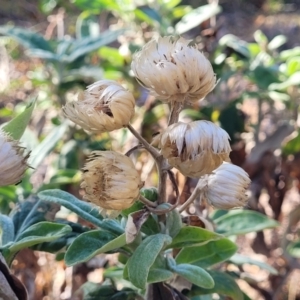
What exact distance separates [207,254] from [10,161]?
1.30 feet

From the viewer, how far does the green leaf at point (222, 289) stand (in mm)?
919

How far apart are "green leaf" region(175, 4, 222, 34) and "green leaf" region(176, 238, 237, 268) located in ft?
2.85

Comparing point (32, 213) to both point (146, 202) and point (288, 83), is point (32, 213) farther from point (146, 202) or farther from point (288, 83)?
point (288, 83)

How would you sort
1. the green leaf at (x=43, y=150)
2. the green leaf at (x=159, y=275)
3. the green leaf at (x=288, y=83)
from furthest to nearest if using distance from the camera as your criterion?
1. the green leaf at (x=288, y=83)
2. the green leaf at (x=43, y=150)
3. the green leaf at (x=159, y=275)

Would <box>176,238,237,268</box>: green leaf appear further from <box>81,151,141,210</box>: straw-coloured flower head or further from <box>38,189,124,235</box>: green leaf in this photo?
<box>81,151,141,210</box>: straw-coloured flower head

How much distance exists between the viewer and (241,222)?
3.61ft

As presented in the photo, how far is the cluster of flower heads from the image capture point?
0.63m

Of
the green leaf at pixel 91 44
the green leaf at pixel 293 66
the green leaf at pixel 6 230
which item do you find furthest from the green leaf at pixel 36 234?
the green leaf at pixel 293 66

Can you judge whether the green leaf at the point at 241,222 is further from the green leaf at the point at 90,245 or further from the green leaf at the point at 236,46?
the green leaf at the point at 236,46

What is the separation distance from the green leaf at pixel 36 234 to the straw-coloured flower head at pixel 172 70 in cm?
25

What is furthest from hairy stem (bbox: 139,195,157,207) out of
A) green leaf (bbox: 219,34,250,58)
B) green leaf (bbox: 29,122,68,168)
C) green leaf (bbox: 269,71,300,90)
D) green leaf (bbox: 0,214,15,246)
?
green leaf (bbox: 219,34,250,58)

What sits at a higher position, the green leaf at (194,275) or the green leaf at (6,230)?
the green leaf at (6,230)

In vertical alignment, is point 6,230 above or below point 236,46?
above

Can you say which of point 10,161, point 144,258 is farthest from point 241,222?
point 10,161
